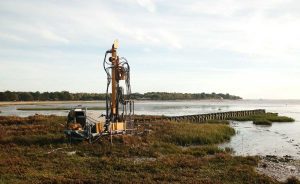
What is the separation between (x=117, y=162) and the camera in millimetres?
17703

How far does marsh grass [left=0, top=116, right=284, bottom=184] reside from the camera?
48.5 ft

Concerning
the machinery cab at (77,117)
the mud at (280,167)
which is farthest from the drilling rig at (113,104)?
the mud at (280,167)

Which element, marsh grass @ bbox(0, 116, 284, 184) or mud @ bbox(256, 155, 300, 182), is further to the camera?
mud @ bbox(256, 155, 300, 182)

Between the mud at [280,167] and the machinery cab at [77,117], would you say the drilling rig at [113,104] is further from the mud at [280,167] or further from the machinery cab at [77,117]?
the mud at [280,167]

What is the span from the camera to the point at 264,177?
1541 centimetres

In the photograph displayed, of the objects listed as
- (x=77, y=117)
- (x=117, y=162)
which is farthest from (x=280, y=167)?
(x=77, y=117)

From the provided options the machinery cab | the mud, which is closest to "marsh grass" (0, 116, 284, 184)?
the mud

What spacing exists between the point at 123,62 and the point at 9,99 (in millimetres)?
156175

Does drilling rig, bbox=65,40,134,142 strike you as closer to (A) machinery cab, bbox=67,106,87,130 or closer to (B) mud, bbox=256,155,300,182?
(A) machinery cab, bbox=67,106,87,130

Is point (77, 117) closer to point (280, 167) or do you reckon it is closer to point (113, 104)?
point (113, 104)

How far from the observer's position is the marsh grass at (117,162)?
14.8 m

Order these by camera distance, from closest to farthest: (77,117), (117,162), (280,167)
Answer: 1. (117,162)
2. (280,167)
3. (77,117)

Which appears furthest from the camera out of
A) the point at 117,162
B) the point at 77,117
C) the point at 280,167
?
the point at 77,117

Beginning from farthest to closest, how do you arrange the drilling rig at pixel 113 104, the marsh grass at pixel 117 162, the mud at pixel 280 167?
the drilling rig at pixel 113 104 < the mud at pixel 280 167 < the marsh grass at pixel 117 162
